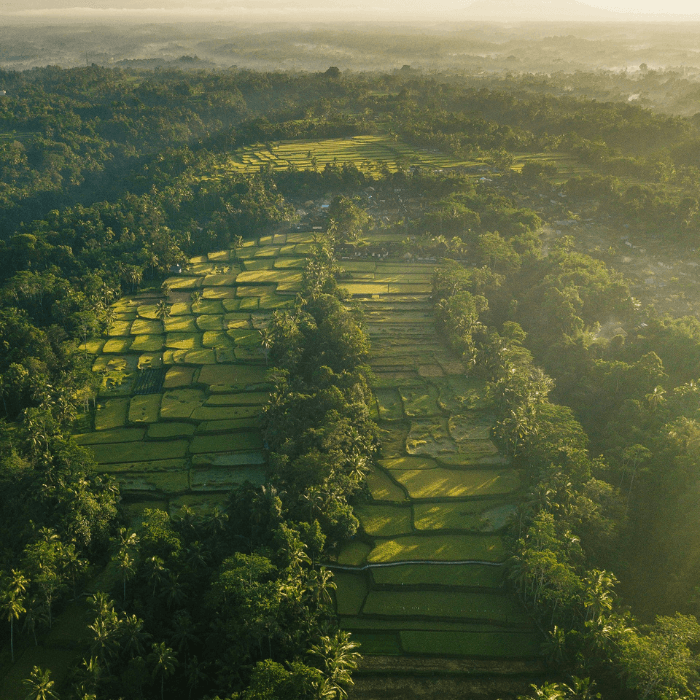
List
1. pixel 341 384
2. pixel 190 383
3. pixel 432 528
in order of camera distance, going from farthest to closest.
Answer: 1. pixel 190 383
2. pixel 341 384
3. pixel 432 528

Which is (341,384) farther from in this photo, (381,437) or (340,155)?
(340,155)

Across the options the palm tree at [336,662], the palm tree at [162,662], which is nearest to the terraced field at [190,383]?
the palm tree at [162,662]

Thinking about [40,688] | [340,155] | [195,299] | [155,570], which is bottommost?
[40,688]

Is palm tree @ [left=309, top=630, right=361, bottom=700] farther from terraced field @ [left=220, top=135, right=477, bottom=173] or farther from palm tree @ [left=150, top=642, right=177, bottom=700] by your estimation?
terraced field @ [left=220, top=135, right=477, bottom=173]

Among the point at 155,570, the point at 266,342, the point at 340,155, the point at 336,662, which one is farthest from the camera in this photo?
the point at 340,155

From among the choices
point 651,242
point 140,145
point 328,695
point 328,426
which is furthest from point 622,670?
point 140,145

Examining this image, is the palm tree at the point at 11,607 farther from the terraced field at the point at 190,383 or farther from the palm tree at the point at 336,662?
the palm tree at the point at 336,662

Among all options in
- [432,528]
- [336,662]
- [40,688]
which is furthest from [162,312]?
[336,662]
